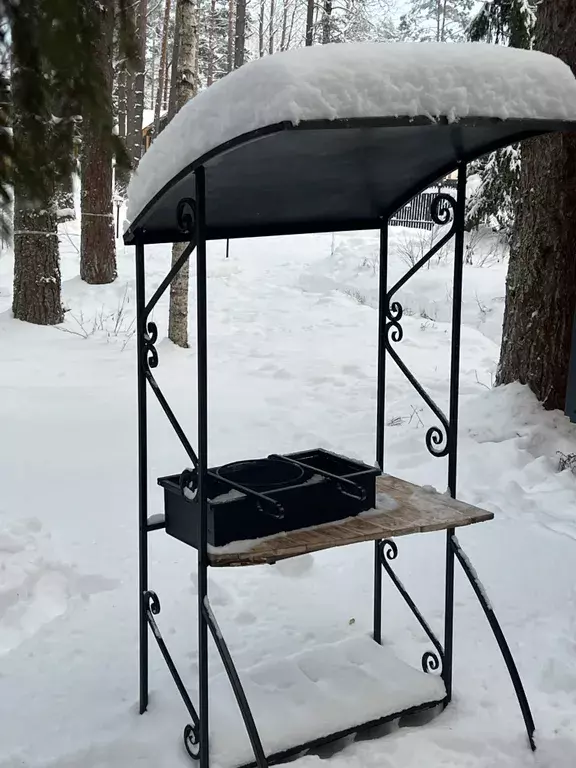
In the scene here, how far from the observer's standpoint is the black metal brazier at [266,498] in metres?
2.46

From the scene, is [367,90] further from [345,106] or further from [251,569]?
[251,569]

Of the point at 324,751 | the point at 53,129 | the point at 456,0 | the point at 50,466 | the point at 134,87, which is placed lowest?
the point at 324,751

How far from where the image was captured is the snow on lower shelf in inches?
104

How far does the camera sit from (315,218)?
118 inches

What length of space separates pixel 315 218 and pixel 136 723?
179 centimetres

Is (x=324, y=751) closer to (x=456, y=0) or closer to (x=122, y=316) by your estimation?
(x=122, y=316)

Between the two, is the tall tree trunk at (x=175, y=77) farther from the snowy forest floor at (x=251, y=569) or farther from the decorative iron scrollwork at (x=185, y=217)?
the decorative iron scrollwork at (x=185, y=217)

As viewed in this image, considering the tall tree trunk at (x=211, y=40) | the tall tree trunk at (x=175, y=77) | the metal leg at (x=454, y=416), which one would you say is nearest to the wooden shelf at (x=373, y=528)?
the metal leg at (x=454, y=416)

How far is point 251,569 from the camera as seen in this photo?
3.89 metres

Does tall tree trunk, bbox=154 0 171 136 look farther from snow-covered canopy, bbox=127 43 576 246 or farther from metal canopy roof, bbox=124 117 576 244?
snow-covered canopy, bbox=127 43 576 246

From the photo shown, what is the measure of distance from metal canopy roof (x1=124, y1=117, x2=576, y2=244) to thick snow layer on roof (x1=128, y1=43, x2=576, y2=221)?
28 millimetres

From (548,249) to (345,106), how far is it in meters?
3.65

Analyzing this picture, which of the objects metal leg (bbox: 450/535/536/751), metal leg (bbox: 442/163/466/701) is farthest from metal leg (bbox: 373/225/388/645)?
metal leg (bbox: 450/535/536/751)

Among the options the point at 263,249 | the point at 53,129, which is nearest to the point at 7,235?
the point at 53,129
